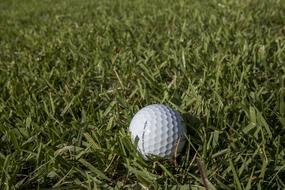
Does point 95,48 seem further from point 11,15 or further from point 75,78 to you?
point 11,15

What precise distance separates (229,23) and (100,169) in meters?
2.50

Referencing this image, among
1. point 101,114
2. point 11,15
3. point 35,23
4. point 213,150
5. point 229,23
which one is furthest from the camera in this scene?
point 11,15

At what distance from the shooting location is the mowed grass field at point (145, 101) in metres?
1.65

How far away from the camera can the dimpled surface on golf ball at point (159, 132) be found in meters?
1.69

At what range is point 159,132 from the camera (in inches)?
68.1

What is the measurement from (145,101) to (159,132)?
54cm

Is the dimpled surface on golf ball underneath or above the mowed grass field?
above

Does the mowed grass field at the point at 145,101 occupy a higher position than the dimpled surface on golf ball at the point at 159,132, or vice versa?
the dimpled surface on golf ball at the point at 159,132

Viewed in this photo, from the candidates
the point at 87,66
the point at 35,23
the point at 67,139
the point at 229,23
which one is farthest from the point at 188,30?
the point at 35,23

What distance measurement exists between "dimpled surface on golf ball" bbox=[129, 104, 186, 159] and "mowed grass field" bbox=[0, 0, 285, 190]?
0.15 ft

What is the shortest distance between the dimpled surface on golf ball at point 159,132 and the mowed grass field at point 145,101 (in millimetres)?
45

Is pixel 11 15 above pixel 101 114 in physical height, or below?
below

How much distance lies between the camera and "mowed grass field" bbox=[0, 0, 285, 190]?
1651 mm

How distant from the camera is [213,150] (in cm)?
171
